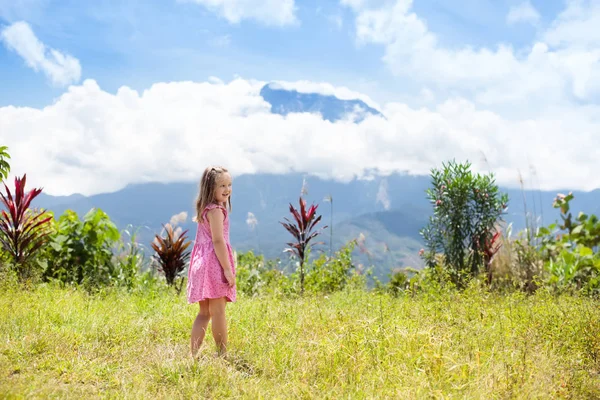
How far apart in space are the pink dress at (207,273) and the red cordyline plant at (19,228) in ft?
15.5

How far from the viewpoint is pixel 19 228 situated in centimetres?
826

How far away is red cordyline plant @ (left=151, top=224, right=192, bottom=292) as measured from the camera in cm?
895

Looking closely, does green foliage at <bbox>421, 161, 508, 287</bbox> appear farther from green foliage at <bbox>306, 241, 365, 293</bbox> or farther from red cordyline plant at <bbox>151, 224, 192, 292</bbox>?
red cordyline plant at <bbox>151, 224, 192, 292</bbox>

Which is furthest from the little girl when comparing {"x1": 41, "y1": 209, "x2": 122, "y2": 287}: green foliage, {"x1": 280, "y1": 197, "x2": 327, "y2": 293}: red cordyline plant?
{"x1": 41, "y1": 209, "x2": 122, "y2": 287}: green foliage

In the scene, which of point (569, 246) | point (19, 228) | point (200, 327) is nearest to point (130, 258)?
point (19, 228)

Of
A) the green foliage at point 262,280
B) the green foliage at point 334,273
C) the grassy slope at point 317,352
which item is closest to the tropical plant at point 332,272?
the green foliage at point 334,273

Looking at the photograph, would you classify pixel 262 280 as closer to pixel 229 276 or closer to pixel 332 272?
pixel 332 272

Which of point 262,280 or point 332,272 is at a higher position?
point 332,272

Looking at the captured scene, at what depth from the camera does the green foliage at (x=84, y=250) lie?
8781 mm

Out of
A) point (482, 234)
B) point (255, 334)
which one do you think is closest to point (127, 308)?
point (255, 334)

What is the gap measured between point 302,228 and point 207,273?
4504 millimetres

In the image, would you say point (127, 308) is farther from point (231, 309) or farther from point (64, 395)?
point (64, 395)

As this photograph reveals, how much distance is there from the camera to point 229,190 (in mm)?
4637

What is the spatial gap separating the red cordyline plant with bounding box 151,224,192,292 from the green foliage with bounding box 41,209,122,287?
0.61 m
